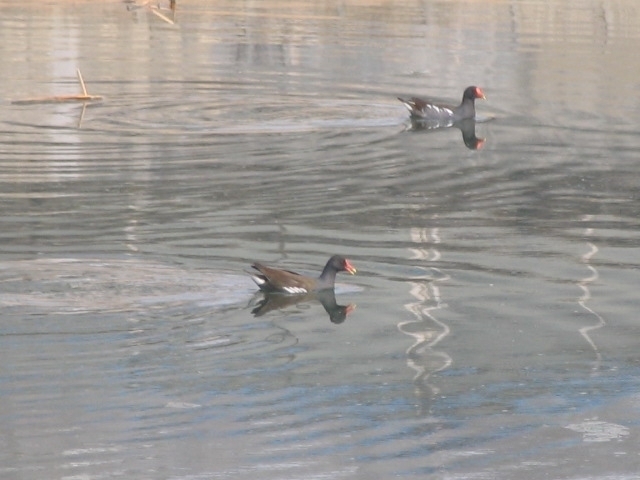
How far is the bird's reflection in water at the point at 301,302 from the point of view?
12.8 meters

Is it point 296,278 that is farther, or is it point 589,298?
point 589,298

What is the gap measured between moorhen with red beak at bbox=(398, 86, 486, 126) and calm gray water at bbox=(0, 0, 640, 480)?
1.14 feet

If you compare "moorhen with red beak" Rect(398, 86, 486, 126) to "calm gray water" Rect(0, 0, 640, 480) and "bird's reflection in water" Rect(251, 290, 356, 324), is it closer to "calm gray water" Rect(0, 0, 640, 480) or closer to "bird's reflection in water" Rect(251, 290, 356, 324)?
"calm gray water" Rect(0, 0, 640, 480)

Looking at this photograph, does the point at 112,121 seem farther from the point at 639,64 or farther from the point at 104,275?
the point at 639,64

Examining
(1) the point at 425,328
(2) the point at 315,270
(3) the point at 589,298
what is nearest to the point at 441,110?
(2) the point at 315,270

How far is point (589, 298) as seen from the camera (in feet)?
43.9

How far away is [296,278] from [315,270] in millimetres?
980

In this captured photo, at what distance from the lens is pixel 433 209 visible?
1723 cm

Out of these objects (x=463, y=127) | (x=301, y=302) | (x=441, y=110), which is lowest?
(x=463, y=127)

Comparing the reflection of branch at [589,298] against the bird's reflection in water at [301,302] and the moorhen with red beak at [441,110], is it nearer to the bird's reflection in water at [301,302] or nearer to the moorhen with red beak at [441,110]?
the bird's reflection in water at [301,302]

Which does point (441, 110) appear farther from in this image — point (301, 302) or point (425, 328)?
point (425, 328)

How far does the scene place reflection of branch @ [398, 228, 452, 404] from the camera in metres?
11.3

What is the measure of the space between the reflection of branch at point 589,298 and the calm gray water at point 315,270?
34mm

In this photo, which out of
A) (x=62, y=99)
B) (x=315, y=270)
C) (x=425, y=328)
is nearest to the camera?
(x=425, y=328)
